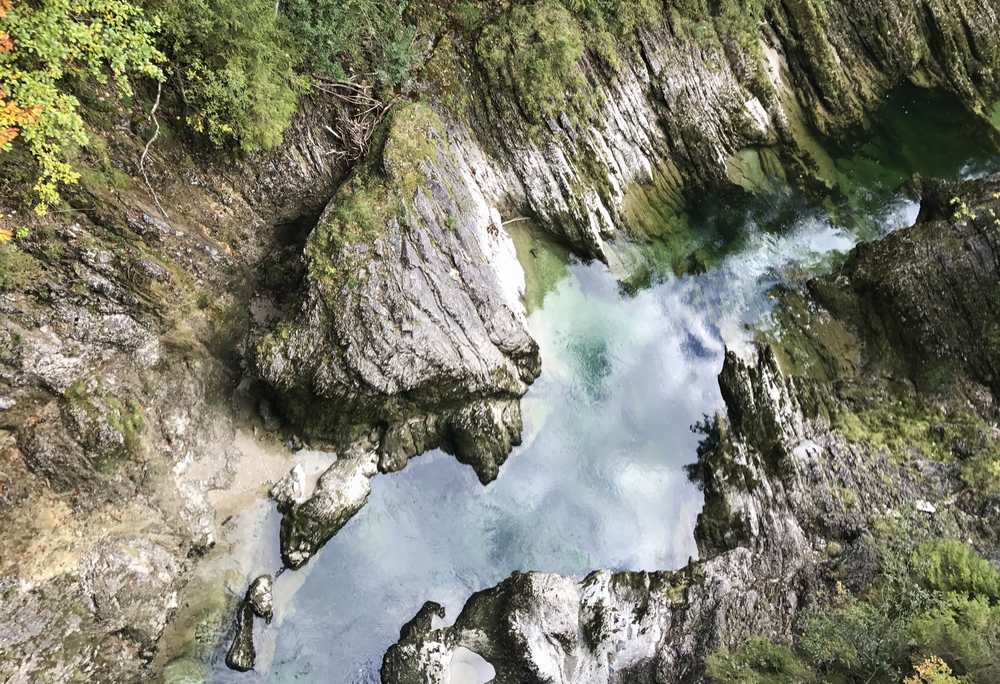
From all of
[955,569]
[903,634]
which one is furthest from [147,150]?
[955,569]

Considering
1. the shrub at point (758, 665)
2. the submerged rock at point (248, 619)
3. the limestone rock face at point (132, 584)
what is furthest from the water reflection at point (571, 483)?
the shrub at point (758, 665)

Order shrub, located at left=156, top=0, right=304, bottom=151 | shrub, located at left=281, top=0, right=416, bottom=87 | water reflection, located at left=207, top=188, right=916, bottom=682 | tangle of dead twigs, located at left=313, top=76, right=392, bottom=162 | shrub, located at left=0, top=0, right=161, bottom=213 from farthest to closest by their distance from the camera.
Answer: tangle of dead twigs, located at left=313, top=76, right=392, bottom=162 → water reflection, located at left=207, top=188, right=916, bottom=682 → shrub, located at left=281, top=0, right=416, bottom=87 → shrub, located at left=156, top=0, right=304, bottom=151 → shrub, located at left=0, top=0, right=161, bottom=213

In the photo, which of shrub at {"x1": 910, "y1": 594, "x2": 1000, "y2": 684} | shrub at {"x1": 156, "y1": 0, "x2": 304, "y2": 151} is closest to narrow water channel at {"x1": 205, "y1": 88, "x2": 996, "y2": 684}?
shrub at {"x1": 910, "y1": 594, "x2": 1000, "y2": 684}

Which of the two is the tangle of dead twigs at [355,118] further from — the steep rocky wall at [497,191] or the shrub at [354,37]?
the steep rocky wall at [497,191]

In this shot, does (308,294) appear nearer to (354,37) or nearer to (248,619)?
(354,37)

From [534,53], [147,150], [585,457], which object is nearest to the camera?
[147,150]

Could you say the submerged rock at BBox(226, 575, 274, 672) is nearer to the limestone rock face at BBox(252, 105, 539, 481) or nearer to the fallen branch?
the limestone rock face at BBox(252, 105, 539, 481)
